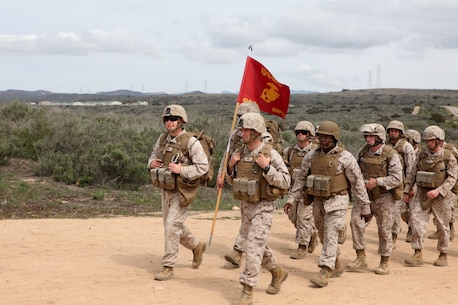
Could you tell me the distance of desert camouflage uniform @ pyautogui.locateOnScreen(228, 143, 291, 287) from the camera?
278 inches

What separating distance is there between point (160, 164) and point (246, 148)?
1.34m

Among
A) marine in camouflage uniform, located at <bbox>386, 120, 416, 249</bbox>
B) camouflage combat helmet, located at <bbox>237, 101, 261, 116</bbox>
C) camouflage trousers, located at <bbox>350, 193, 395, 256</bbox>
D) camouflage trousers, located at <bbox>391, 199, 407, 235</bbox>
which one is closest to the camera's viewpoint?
camouflage trousers, located at <bbox>350, 193, 395, 256</bbox>

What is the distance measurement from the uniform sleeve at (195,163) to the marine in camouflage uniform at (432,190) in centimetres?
388

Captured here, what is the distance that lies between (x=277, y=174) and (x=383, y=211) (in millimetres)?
2804

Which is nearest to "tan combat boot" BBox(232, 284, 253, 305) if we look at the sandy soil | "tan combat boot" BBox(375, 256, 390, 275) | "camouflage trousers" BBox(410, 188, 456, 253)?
the sandy soil

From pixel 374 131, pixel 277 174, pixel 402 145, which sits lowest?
pixel 277 174

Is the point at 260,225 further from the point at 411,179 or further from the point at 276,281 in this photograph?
the point at 411,179

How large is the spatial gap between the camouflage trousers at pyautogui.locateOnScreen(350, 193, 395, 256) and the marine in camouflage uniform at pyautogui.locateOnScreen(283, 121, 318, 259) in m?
0.95

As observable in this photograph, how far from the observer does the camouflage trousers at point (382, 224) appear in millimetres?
9086

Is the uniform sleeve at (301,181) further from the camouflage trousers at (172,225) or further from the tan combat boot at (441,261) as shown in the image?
the tan combat boot at (441,261)

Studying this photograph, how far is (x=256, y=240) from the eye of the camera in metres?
7.18

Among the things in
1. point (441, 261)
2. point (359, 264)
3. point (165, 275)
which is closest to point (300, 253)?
point (359, 264)

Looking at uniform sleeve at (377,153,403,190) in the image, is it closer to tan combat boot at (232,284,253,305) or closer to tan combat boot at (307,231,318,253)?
tan combat boot at (307,231,318,253)

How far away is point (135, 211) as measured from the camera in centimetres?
1434
